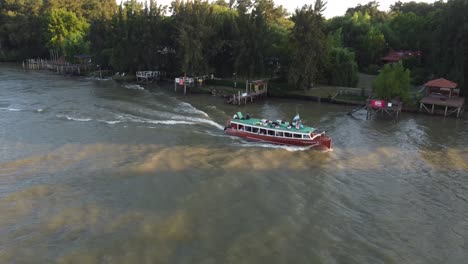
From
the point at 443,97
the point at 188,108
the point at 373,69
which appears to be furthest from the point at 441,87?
the point at 188,108

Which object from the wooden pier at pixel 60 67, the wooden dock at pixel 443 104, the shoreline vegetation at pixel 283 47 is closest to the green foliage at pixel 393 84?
the shoreline vegetation at pixel 283 47

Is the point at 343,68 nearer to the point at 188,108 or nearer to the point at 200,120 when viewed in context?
the point at 188,108

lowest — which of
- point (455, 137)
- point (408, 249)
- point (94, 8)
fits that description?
point (408, 249)

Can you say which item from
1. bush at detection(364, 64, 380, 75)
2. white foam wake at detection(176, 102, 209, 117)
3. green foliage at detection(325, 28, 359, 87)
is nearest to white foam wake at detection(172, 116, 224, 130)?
white foam wake at detection(176, 102, 209, 117)

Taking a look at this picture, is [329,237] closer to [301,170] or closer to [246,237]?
[246,237]

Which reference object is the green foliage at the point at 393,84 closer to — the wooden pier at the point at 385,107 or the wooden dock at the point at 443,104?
the wooden pier at the point at 385,107

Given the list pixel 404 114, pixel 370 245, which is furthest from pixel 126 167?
pixel 404 114
